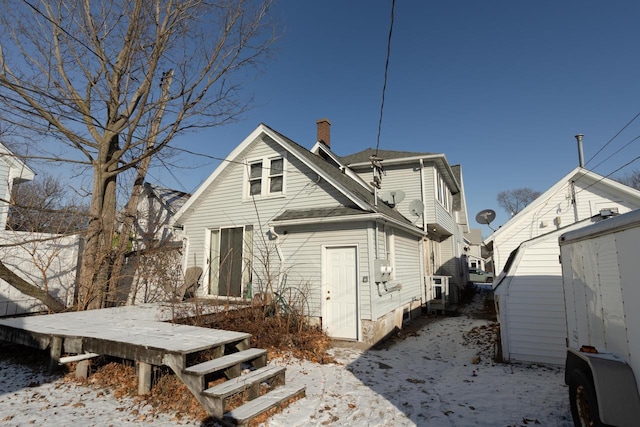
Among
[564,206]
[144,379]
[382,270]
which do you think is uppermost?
[564,206]

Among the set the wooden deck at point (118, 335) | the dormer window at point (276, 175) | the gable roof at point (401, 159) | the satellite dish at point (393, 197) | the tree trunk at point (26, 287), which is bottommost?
the wooden deck at point (118, 335)

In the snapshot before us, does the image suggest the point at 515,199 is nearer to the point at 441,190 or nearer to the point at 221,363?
the point at 441,190

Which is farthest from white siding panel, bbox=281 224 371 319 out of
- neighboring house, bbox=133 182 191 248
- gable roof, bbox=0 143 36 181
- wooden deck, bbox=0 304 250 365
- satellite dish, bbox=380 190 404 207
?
gable roof, bbox=0 143 36 181

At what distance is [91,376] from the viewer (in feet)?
19.0

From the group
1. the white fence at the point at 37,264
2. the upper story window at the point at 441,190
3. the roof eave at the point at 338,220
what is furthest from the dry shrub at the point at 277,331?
the upper story window at the point at 441,190

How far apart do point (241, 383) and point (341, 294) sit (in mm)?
5073

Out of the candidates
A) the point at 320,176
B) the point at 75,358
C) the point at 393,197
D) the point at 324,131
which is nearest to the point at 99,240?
the point at 75,358

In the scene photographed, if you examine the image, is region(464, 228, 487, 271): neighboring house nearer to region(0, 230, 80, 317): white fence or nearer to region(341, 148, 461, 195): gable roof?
region(341, 148, 461, 195): gable roof

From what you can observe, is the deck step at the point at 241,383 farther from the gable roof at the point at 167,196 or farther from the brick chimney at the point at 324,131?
the gable roof at the point at 167,196

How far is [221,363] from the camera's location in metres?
4.68

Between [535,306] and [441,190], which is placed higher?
[441,190]

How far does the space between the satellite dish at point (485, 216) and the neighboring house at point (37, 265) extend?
51.9 feet

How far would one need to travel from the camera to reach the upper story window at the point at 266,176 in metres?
11.0

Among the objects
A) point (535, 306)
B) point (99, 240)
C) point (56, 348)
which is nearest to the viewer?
point (56, 348)
